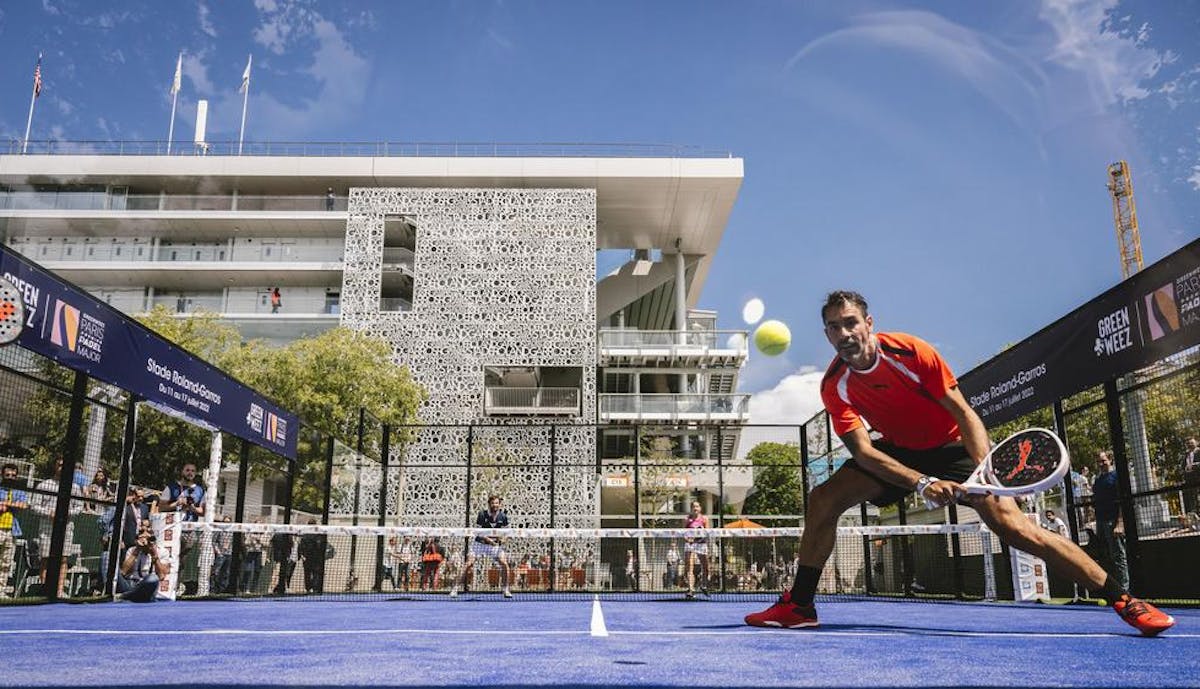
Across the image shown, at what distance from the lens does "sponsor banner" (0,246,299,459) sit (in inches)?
375

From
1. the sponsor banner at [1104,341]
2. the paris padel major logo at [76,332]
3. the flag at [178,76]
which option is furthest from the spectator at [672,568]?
the flag at [178,76]

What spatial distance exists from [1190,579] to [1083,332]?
3349 millimetres

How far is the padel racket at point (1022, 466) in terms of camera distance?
4516mm

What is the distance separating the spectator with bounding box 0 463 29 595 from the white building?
25.6 m

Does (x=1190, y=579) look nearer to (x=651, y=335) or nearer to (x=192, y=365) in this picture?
(x=192, y=365)

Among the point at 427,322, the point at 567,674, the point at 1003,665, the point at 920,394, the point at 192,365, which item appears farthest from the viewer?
the point at 427,322

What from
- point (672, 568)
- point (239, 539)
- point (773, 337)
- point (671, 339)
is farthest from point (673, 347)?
point (239, 539)

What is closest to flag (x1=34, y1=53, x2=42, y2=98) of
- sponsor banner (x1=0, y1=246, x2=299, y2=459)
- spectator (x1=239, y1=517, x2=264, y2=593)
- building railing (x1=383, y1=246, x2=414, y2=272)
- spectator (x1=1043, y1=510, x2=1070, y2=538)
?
building railing (x1=383, y1=246, x2=414, y2=272)

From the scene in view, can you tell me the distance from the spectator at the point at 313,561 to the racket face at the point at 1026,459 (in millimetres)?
15801

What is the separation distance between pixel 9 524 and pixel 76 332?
287 centimetres

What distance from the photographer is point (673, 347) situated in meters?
49.0

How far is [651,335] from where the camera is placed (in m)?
49.3

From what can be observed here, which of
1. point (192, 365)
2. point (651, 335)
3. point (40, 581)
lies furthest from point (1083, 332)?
point (651, 335)

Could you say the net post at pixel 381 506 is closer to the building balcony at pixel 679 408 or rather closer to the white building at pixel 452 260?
the white building at pixel 452 260
